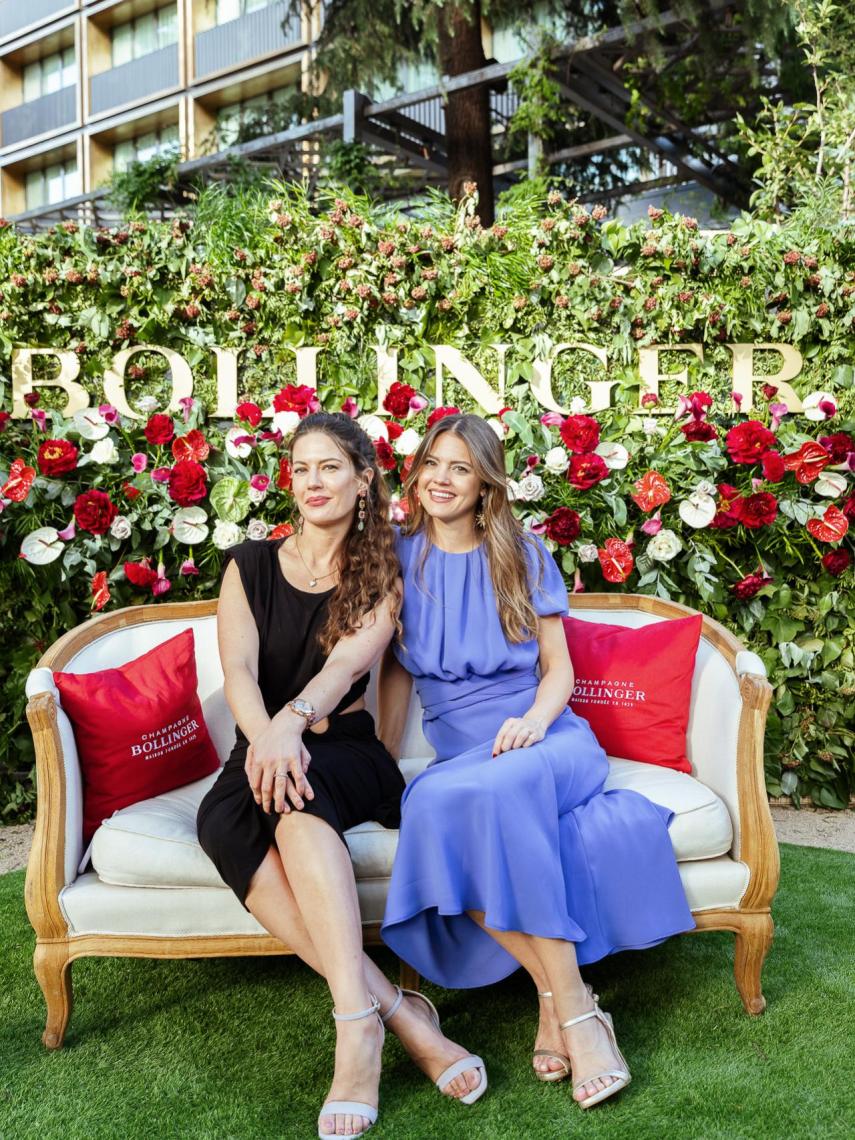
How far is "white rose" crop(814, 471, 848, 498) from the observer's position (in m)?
3.50

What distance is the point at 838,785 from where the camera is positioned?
3924mm

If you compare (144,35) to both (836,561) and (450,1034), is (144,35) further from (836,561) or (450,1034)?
(450,1034)

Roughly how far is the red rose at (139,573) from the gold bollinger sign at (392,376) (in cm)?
76

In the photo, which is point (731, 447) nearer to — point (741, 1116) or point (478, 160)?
point (741, 1116)

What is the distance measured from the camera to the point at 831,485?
350cm

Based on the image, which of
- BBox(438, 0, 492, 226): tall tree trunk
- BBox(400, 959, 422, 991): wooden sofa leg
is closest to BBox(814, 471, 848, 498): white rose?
BBox(400, 959, 422, 991): wooden sofa leg

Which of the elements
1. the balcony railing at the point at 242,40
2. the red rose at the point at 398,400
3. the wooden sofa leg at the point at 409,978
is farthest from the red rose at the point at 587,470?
the balcony railing at the point at 242,40

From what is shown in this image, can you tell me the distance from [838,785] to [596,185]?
7.48m

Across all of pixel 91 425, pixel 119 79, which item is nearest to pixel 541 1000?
pixel 91 425

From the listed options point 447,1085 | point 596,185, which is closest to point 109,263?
point 447,1085

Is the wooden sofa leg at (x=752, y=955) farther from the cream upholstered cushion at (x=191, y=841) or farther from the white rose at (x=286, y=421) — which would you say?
the white rose at (x=286, y=421)

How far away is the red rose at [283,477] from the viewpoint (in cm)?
338

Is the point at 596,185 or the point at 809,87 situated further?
the point at 596,185

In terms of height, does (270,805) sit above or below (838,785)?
above
